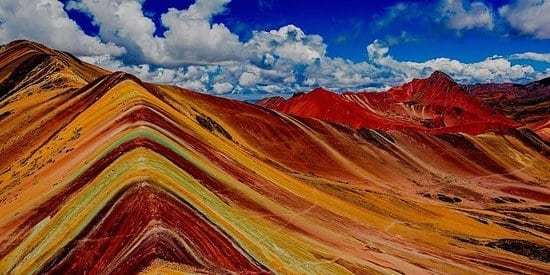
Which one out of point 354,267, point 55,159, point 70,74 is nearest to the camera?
point 354,267

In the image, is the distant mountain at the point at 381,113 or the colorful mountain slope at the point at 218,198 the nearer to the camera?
the colorful mountain slope at the point at 218,198

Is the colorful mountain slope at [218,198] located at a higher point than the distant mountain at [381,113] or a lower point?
lower

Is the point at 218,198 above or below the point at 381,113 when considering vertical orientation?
below

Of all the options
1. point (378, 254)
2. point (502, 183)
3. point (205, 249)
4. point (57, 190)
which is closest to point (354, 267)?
point (378, 254)

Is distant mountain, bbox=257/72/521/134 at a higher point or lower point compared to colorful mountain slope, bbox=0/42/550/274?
higher

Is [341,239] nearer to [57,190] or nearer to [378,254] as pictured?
[378,254]

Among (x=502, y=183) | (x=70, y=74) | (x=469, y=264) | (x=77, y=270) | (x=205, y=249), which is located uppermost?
(x=502, y=183)

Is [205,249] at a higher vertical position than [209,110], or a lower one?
lower

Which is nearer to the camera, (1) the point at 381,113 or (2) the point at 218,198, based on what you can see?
(2) the point at 218,198
